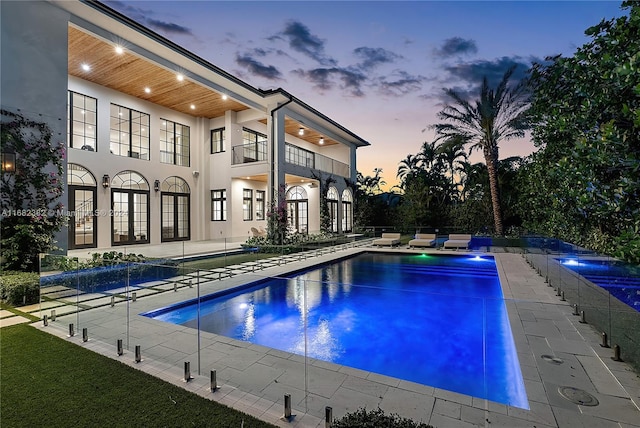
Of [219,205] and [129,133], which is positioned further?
[219,205]

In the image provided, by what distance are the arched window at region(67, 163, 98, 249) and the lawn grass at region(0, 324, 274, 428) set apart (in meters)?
9.81

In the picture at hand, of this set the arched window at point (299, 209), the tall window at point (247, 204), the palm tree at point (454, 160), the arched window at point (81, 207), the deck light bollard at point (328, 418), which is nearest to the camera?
the deck light bollard at point (328, 418)

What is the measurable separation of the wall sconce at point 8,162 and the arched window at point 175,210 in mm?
7290

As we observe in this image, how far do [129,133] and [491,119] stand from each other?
1826cm

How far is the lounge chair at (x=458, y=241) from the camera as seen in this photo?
49.4ft

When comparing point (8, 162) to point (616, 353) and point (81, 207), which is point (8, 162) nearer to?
point (81, 207)

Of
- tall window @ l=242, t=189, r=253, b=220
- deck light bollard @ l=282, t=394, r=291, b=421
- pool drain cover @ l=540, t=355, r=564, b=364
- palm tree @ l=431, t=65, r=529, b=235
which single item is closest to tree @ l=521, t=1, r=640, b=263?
pool drain cover @ l=540, t=355, r=564, b=364

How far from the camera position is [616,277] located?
417 cm

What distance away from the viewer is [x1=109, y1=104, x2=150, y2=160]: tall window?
14.0 meters

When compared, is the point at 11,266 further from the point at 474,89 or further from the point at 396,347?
the point at 474,89

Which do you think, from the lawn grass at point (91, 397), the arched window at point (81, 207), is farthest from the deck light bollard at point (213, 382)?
the arched window at point (81, 207)

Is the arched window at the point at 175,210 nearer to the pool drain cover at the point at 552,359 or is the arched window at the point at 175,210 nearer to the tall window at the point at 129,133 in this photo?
the tall window at the point at 129,133

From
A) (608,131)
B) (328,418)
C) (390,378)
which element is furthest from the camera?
(390,378)

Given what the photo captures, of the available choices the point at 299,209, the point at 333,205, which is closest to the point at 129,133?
the point at 299,209
